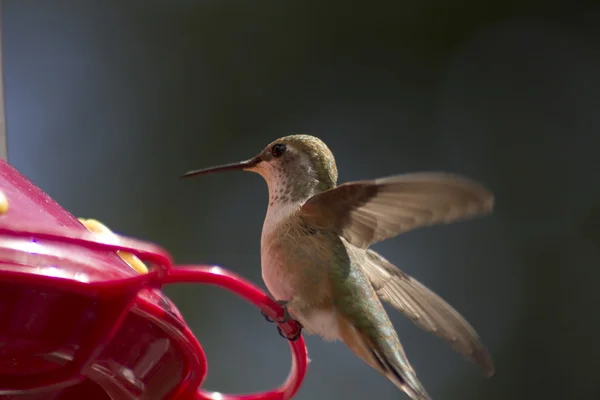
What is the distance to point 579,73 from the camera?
6.84m

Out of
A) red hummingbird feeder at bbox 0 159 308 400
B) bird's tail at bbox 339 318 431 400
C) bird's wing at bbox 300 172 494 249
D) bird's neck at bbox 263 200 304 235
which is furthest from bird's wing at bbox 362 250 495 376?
red hummingbird feeder at bbox 0 159 308 400

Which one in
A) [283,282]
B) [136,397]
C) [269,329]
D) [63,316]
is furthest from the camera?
[269,329]

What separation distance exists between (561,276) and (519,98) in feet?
5.00

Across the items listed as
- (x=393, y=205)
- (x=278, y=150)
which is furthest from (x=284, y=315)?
(x=278, y=150)

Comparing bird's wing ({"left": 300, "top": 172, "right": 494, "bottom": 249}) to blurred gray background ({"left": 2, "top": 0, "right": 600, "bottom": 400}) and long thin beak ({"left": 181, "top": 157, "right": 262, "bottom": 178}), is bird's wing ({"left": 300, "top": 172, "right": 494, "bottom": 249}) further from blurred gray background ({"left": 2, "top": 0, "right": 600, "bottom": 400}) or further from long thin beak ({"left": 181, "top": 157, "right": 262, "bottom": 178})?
blurred gray background ({"left": 2, "top": 0, "right": 600, "bottom": 400})

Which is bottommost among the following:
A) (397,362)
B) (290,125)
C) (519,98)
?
(290,125)

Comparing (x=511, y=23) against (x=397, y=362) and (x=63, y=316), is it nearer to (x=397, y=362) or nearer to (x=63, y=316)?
(x=397, y=362)

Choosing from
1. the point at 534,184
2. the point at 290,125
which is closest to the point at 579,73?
the point at 534,184

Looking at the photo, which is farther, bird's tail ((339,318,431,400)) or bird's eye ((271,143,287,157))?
bird's eye ((271,143,287,157))

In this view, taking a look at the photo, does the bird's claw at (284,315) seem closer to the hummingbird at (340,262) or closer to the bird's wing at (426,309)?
the hummingbird at (340,262)

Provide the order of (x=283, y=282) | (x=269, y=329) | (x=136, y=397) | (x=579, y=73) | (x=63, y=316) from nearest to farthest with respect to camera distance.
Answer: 1. (x=63, y=316)
2. (x=136, y=397)
3. (x=283, y=282)
4. (x=269, y=329)
5. (x=579, y=73)

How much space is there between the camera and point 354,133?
22.9ft

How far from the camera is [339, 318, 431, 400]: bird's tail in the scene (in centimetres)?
233

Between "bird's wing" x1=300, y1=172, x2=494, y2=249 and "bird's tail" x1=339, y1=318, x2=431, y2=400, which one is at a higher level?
"bird's wing" x1=300, y1=172, x2=494, y2=249
